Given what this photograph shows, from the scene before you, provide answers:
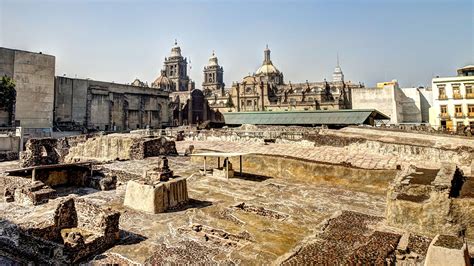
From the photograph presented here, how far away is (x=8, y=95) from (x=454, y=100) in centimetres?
4639

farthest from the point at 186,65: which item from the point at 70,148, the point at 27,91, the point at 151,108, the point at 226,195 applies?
the point at 226,195

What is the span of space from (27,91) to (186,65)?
56356 millimetres

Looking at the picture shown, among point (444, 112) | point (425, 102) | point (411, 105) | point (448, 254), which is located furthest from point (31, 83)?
point (425, 102)

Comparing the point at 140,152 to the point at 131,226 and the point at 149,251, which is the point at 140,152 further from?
the point at 149,251

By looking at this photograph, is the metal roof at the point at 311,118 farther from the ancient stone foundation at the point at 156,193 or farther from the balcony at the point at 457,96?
the ancient stone foundation at the point at 156,193

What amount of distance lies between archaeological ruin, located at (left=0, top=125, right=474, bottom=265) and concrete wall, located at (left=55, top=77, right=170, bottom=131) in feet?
90.2

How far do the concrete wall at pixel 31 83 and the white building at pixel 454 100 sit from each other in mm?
42947

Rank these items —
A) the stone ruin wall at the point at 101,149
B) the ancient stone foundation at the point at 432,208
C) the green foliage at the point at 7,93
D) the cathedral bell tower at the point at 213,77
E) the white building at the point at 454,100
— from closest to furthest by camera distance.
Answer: the ancient stone foundation at the point at 432,208 < the stone ruin wall at the point at 101,149 < the green foliage at the point at 7,93 < the white building at the point at 454,100 < the cathedral bell tower at the point at 213,77

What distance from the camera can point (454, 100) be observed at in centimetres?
3147

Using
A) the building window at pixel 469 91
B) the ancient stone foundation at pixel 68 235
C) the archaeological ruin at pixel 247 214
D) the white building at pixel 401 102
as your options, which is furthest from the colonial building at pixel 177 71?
the ancient stone foundation at pixel 68 235

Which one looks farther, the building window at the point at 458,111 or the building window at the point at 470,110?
the building window at the point at 458,111

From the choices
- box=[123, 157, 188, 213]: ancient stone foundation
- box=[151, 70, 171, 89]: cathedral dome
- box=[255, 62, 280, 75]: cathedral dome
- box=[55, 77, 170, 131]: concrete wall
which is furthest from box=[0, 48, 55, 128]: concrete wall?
box=[255, 62, 280, 75]: cathedral dome

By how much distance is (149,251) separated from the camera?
20.2ft

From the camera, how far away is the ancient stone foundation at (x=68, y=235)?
5.90 m
